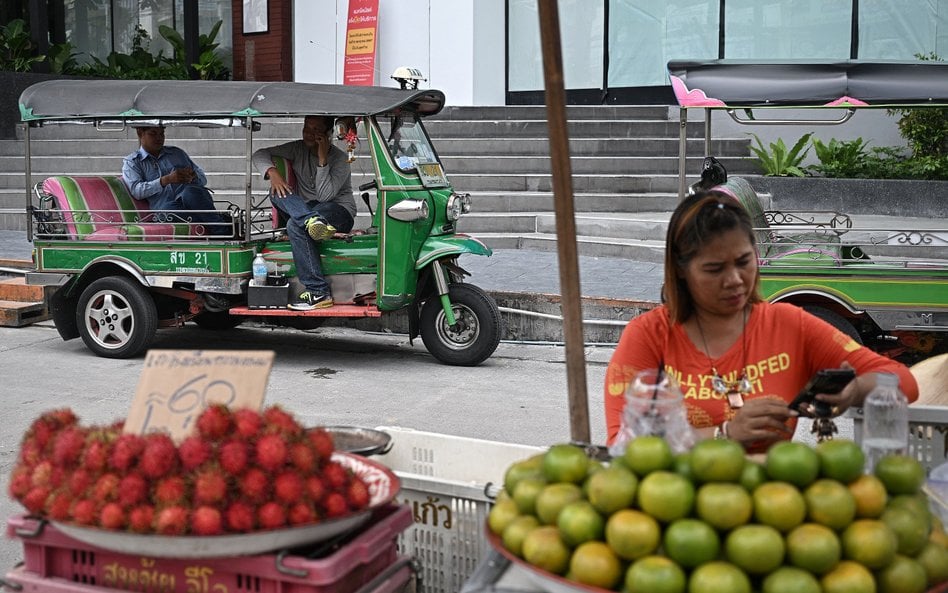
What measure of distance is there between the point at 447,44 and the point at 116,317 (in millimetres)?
10003

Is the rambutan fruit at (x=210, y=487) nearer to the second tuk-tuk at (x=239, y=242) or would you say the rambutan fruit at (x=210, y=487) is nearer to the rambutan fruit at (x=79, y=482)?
the rambutan fruit at (x=79, y=482)

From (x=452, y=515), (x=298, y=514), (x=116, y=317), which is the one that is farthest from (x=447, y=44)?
(x=298, y=514)

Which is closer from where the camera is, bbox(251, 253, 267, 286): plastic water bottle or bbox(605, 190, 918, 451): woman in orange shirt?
bbox(605, 190, 918, 451): woman in orange shirt

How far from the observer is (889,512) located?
7.18ft

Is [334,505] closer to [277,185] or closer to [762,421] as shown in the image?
[762,421]

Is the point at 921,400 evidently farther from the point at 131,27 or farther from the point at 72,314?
the point at 131,27

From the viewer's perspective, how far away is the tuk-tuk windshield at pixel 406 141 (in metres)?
8.46

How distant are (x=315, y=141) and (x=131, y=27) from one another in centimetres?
1560

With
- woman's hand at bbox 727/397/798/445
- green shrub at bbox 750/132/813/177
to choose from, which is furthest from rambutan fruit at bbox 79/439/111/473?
green shrub at bbox 750/132/813/177

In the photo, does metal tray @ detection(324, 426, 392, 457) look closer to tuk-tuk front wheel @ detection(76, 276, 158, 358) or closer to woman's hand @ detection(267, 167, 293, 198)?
woman's hand @ detection(267, 167, 293, 198)

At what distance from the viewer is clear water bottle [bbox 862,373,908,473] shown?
265 centimetres

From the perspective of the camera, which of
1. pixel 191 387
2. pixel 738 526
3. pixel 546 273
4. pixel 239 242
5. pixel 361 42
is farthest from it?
pixel 361 42

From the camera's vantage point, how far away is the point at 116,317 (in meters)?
8.76

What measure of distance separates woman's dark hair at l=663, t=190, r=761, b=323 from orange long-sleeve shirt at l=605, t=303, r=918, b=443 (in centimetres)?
8
